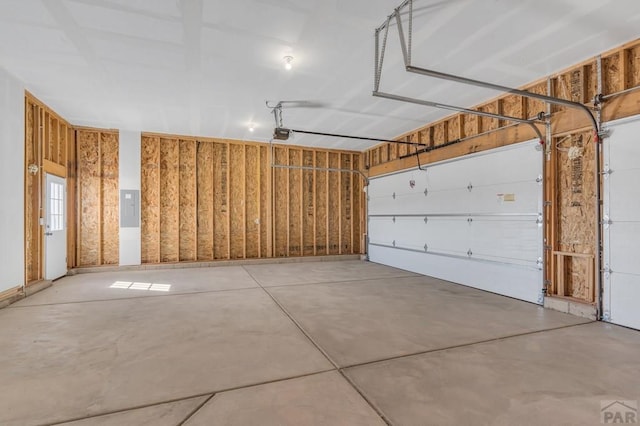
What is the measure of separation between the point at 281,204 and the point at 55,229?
491 centimetres

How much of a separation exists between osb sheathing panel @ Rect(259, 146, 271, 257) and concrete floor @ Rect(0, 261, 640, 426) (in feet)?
12.2

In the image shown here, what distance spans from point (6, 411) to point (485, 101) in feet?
21.9

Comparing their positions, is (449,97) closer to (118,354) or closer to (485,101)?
(485,101)

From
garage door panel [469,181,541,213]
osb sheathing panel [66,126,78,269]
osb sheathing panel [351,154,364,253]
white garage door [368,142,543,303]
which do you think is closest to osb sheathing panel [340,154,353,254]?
osb sheathing panel [351,154,364,253]

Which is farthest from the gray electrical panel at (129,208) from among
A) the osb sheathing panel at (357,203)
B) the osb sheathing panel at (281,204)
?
the osb sheathing panel at (357,203)

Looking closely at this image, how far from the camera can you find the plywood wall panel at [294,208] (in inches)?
346

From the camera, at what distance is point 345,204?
368 inches

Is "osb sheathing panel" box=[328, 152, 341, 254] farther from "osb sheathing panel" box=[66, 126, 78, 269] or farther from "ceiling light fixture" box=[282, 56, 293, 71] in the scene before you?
"osb sheathing panel" box=[66, 126, 78, 269]

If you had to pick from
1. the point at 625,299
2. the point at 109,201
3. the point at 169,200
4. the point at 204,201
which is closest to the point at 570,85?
the point at 625,299

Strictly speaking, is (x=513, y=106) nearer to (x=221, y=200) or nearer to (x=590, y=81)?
(x=590, y=81)

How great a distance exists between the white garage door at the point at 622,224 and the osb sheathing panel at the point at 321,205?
6.24m

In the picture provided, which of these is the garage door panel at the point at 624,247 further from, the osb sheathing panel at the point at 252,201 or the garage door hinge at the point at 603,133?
the osb sheathing panel at the point at 252,201

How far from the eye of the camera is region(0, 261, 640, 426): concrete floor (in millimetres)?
1965

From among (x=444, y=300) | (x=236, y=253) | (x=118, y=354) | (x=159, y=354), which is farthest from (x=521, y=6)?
(x=236, y=253)
